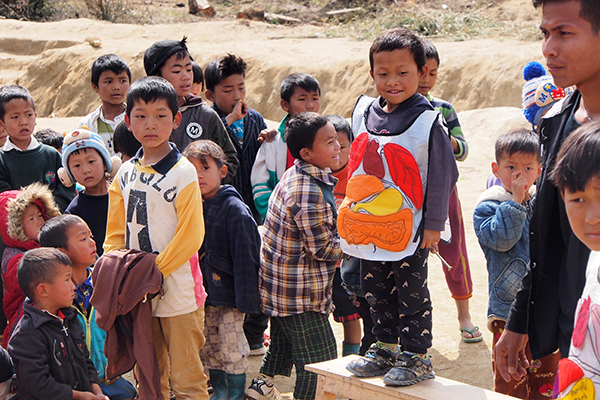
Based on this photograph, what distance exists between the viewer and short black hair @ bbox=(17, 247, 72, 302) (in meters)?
3.34

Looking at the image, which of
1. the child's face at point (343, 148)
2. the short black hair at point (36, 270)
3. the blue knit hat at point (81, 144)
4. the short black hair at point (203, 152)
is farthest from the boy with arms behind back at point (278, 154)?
the short black hair at point (36, 270)

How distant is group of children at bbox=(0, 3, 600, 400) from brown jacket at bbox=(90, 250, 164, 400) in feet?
0.03

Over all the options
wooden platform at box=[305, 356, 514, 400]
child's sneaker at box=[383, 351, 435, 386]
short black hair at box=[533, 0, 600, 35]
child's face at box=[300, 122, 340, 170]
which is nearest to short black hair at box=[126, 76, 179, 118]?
child's face at box=[300, 122, 340, 170]

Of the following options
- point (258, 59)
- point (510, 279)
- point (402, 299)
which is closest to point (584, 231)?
point (402, 299)

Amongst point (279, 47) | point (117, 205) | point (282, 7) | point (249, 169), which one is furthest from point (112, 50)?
point (117, 205)

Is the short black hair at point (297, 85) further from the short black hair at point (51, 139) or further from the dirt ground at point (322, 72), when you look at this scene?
the short black hair at point (51, 139)

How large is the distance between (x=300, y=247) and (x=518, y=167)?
4.34 ft

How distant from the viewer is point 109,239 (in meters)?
3.60

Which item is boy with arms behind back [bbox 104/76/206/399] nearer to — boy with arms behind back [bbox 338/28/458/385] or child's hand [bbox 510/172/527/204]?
boy with arms behind back [bbox 338/28/458/385]

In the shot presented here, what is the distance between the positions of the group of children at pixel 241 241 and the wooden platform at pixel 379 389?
6cm

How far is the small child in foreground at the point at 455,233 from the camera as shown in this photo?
4.21m

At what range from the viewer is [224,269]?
12.7 feet

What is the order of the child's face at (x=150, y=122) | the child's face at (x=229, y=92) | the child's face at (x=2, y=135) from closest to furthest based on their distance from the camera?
the child's face at (x=150, y=122) → the child's face at (x=229, y=92) → the child's face at (x=2, y=135)

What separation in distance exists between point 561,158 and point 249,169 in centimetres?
334
